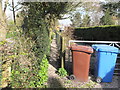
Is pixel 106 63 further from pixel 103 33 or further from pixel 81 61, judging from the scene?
pixel 103 33

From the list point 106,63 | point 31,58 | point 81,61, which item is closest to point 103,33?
point 106,63

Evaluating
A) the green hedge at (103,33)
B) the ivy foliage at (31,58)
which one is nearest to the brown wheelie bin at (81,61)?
the ivy foliage at (31,58)

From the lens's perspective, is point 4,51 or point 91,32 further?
point 91,32

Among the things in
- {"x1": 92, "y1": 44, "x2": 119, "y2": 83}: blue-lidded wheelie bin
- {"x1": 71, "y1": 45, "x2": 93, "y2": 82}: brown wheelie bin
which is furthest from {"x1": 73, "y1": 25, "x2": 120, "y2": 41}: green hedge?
{"x1": 71, "y1": 45, "x2": 93, "y2": 82}: brown wheelie bin

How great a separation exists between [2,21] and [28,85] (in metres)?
1.94

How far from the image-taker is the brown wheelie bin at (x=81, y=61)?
3193 mm

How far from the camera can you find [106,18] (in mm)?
19016

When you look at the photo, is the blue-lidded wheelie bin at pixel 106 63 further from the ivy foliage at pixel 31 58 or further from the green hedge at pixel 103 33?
the green hedge at pixel 103 33

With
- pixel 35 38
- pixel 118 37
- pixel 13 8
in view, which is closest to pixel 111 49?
pixel 35 38

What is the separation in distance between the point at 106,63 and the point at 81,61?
2.53 ft

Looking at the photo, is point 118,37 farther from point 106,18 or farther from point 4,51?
point 106,18

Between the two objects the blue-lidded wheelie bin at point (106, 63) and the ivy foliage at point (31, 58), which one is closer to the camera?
the ivy foliage at point (31, 58)

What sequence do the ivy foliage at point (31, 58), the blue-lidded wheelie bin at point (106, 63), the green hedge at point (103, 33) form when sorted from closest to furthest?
1. the ivy foliage at point (31, 58)
2. the blue-lidded wheelie bin at point (106, 63)
3. the green hedge at point (103, 33)

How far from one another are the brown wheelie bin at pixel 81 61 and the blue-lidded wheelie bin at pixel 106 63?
0.36m
